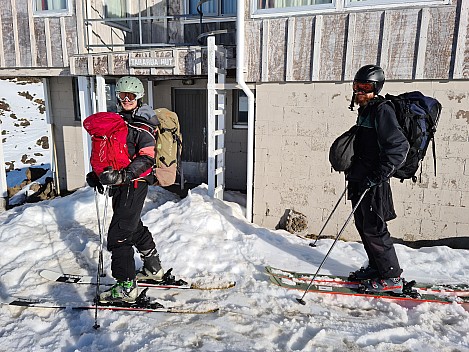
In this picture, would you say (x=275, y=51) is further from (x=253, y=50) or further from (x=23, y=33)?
(x=23, y=33)

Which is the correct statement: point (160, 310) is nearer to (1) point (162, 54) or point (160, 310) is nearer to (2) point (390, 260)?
(2) point (390, 260)

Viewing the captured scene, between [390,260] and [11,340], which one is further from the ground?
[390,260]

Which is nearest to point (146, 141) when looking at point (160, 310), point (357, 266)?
point (160, 310)

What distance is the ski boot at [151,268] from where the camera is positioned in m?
3.81

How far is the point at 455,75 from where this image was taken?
16.2 feet

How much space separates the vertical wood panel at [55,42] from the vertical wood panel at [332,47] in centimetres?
559

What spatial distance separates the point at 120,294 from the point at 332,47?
4.68 m

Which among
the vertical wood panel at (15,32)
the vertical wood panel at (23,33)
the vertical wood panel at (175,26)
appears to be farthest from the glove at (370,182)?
the vertical wood panel at (15,32)

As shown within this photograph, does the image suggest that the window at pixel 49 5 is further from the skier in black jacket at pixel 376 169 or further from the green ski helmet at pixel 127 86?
the skier in black jacket at pixel 376 169

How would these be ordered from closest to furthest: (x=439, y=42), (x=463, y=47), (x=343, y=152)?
(x=343, y=152) → (x=463, y=47) → (x=439, y=42)

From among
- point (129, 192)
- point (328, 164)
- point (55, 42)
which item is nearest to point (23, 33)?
point (55, 42)

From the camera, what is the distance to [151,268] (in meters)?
3.84

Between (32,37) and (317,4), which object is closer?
(317,4)

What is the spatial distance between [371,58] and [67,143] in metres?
7.91
